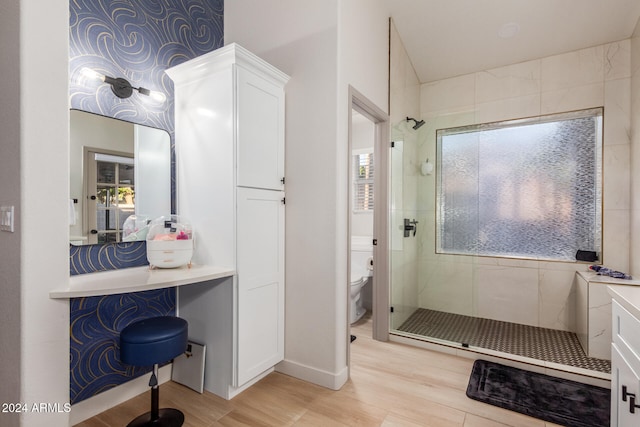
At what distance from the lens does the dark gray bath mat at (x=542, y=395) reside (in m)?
1.74

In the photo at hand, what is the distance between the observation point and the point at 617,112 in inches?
111

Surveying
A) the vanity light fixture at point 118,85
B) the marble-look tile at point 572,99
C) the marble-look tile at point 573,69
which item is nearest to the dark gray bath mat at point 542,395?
the marble-look tile at point 572,99

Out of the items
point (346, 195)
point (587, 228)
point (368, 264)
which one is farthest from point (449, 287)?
point (346, 195)

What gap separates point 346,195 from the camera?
2166 mm

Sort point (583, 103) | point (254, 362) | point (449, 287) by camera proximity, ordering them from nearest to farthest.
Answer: point (254, 362) < point (583, 103) < point (449, 287)

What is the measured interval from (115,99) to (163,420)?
1883mm

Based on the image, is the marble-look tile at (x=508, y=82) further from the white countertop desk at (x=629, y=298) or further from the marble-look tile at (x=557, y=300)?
the white countertop desk at (x=629, y=298)

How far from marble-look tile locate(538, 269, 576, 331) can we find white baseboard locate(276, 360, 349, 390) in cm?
232

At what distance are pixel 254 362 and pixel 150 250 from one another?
965 mm

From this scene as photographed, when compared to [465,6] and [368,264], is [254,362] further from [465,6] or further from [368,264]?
[465,6]

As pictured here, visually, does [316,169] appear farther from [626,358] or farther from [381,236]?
[626,358]

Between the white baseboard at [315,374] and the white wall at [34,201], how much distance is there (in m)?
1.26

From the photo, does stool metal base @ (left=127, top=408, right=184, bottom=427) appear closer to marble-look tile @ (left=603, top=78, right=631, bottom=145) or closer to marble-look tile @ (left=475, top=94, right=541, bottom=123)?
marble-look tile @ (left=475, top=94, right=541, bottom=123)

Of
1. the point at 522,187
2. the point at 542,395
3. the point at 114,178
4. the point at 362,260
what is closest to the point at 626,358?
the point at 542,395
